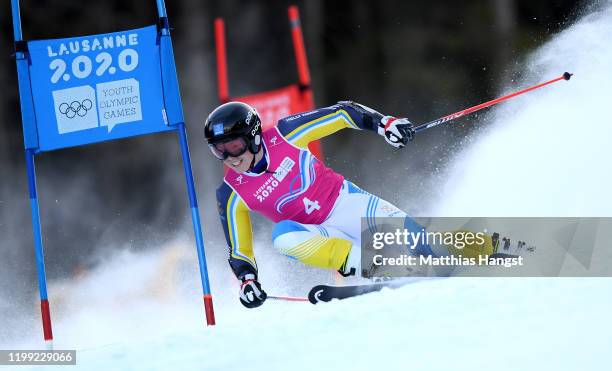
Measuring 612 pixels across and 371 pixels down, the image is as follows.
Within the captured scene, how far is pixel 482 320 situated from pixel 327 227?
153 centimetres

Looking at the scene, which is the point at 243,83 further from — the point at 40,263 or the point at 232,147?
the point at 232,147

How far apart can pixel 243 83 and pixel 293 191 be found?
10.5m

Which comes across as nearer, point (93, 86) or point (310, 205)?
point (310, 205)

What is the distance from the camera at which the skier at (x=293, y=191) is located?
4137mm

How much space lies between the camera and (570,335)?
266 cm

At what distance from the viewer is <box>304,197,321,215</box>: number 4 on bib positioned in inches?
171

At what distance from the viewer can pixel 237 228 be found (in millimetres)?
4434

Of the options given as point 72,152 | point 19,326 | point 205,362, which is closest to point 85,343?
point 19,326

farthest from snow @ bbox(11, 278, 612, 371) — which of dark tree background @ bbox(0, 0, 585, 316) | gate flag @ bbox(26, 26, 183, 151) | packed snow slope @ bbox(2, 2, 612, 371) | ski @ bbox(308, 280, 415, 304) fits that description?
dark tree background @ bbox(0, 0, 585, 316)

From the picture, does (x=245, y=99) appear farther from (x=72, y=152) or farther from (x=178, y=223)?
(x=72, y=152)

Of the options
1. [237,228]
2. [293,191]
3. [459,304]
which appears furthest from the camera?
[237,228]

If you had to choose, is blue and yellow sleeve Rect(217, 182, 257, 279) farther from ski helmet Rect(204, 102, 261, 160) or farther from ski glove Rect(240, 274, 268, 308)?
ski helmet Rect(204, 102, 261, 160)

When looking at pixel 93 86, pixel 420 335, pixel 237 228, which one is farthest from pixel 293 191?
pixel 420 335

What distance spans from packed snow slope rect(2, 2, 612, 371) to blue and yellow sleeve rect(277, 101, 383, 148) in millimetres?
879
